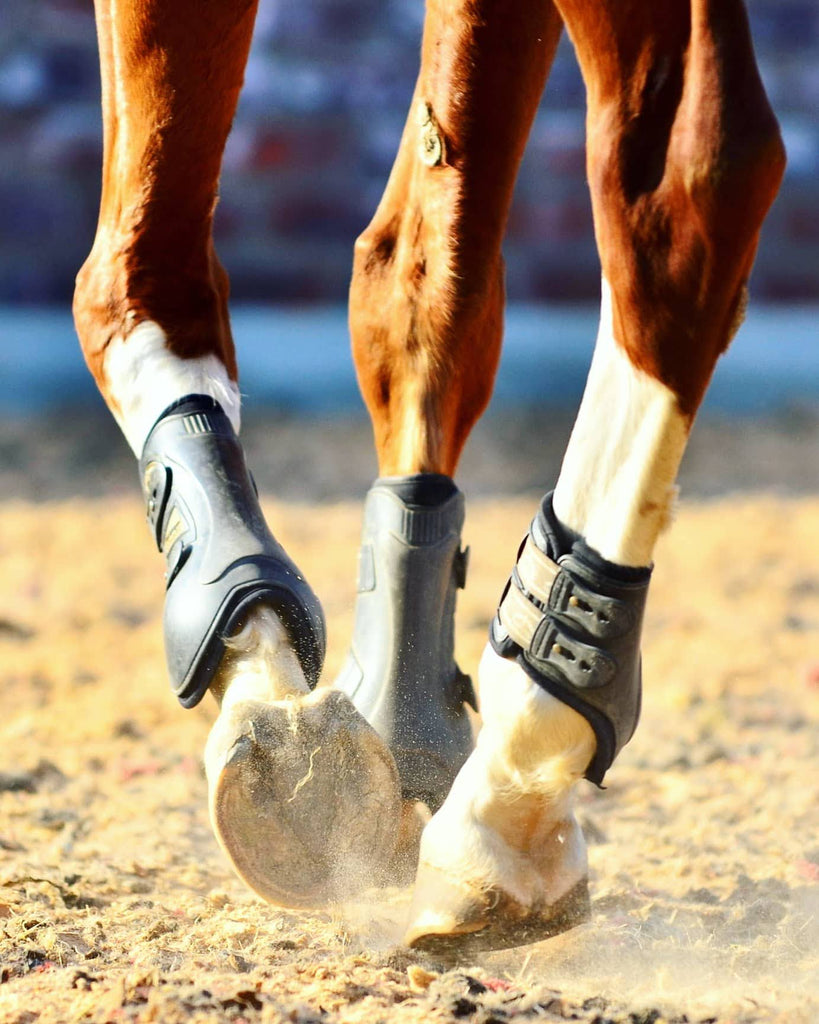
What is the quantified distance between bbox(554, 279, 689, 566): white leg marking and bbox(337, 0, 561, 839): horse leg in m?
0.38

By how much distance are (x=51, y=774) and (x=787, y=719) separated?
1246 millimetres

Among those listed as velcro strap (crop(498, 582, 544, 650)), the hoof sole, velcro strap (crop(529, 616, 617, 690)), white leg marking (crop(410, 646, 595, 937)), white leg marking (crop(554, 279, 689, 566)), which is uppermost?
white leg marking (crop(554, 279, 689, 566))

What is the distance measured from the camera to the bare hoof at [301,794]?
4.24ft

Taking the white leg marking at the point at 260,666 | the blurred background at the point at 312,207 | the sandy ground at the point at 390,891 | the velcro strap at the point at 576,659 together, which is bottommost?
the sandy ground at the point at 390,891

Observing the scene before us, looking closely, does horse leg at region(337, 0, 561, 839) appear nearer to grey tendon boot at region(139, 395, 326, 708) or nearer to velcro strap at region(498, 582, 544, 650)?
grey tendon boot at region(139, 395, 326, 708)

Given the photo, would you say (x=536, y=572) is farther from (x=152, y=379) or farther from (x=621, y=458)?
(x=152, y=379)

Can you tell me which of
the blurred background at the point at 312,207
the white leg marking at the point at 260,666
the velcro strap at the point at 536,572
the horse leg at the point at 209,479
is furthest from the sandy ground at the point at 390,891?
the blurred background at the point at 312,207

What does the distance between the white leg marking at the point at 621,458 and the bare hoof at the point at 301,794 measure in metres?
0.30

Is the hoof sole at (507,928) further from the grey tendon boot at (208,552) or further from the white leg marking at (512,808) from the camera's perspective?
the grey tendon boot at (208,552)

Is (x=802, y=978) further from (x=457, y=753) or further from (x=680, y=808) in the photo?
(x=680, y=808)

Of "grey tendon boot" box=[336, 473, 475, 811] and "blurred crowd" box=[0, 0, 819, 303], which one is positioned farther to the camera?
"blurred crowd" box=[0, 0, 819, 303]

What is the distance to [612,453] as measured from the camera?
1217 mm

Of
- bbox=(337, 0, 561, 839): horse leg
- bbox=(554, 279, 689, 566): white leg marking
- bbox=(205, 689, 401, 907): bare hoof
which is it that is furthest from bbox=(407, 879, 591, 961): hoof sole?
bbox=(554, 279, 689, 566): white leg marking

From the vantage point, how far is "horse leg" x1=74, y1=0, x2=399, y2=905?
1.31m
